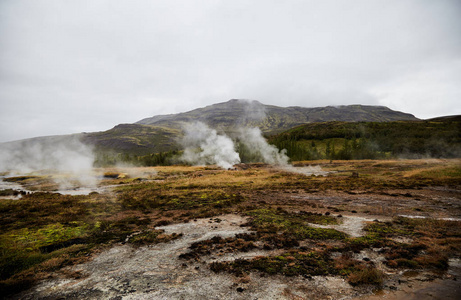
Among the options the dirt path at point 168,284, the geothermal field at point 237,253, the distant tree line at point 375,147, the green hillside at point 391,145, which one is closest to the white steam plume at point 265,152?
the distant tree line at point 375,147

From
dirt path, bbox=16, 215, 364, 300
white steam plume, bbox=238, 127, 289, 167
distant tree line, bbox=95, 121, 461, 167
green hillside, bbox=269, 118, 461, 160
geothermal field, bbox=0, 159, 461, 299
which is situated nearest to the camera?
dirt path, bbox=16, 215, 364, 300

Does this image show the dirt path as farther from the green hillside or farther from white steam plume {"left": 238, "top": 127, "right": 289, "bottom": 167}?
the green hillside

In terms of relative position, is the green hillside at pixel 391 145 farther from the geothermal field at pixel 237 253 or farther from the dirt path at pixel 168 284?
the dirt path at pixel 168 284

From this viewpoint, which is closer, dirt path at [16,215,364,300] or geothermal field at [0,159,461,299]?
dirt path at [16,215,364,300]

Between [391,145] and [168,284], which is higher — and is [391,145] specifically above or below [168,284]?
A: above

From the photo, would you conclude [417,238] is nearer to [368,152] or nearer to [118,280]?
[118,280]

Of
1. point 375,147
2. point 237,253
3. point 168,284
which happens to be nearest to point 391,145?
point 375,147

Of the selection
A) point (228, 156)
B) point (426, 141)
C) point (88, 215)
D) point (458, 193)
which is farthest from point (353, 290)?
point (426, 141)

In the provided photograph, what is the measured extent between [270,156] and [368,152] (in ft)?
161

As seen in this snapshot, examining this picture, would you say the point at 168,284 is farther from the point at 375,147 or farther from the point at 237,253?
the point at 375,147

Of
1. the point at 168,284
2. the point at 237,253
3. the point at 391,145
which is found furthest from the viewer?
the point at 391,145

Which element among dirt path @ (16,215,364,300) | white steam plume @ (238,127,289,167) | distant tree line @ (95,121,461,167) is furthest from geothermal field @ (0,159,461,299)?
distant tree line @ (95,121,461,167)

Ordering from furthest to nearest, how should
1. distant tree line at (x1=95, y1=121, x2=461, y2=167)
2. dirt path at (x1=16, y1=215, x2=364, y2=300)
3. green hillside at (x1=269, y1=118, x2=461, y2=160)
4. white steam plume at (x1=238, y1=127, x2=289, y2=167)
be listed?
white steam plume at (x1=238, y1=127, x2=289, y2=167)
distant tree line at (x1=95, y1=121, x2=461, y2=167)
green hillside at (x1=269, y1=118, x2=461, y2=160)
dirt path at (x1=16, y1=215, x2=364, y2=300)

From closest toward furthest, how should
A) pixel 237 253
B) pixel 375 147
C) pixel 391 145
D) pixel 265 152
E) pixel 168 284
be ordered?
pixel 168 284 → pixel 237 253 → pixel 265 152 → pixel 391 145 → pixel 375 147
